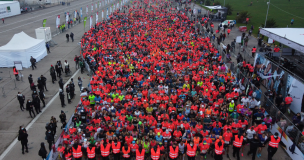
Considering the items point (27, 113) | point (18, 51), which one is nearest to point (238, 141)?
point (27, 113)

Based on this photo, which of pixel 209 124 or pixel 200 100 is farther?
pixel 200 100

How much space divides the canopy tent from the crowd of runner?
4.16 meters

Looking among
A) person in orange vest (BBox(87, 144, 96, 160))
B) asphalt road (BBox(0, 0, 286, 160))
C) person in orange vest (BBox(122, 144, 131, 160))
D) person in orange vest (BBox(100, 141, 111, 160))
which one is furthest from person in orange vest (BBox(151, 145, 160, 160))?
asphalt road (BBox(0, 0, 286, 160))

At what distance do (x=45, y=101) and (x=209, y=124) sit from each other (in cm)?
1117

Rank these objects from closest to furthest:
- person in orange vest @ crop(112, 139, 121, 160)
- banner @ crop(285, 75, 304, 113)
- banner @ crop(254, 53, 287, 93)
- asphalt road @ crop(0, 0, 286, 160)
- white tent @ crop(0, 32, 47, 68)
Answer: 1. person in orange vest @ crop(112, 139, 121, 160)
2. asphalt road @ crop(0, 0, 286, 160)
3. banner @ crop(285, 75, 304, 113)
4. banner @ crop(254, 53, 287, 93)
5. white tent @ crop(0, 32, 47, 68)

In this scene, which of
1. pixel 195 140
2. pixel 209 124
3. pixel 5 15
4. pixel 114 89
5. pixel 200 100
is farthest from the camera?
pixel 5 15

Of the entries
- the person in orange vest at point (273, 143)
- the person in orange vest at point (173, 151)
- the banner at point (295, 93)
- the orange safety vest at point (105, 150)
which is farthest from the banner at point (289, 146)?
the orange safety vest at point (105, 150)

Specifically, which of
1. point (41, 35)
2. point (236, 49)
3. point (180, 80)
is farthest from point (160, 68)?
point (41, 35)

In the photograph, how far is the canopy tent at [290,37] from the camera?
1508cm

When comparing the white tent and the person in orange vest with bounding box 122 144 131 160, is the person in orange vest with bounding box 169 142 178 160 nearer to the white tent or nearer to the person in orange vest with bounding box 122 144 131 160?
the person in orange vest with bounding box 122 144 131 160

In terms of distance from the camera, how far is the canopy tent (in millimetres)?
15081

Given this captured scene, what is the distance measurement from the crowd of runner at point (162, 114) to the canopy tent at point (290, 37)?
4157mm

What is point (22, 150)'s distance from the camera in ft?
36.4

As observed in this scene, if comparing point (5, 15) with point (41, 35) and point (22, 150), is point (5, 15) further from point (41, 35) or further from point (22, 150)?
point (22, 150)
